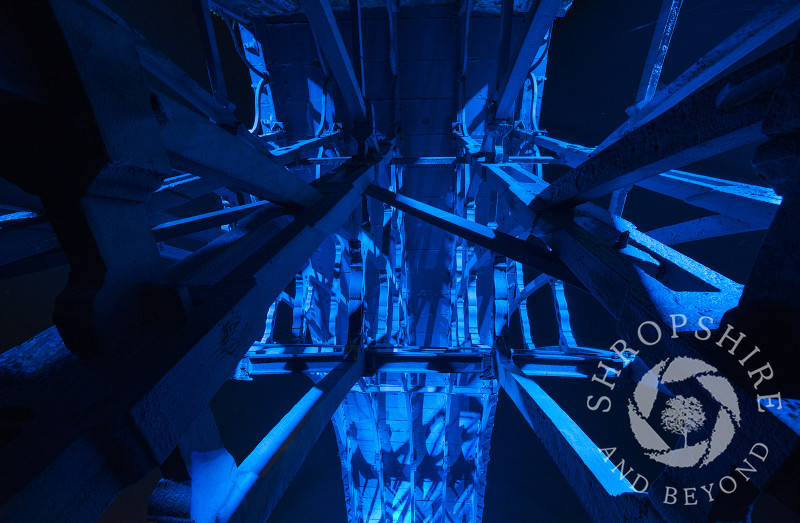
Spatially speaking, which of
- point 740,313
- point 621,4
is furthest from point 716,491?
point 621,4

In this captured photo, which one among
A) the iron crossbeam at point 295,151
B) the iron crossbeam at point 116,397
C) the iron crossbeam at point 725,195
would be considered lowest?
the iron crossbeam at point 116,397

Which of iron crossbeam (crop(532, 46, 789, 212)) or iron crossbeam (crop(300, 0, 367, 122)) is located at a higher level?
iron crossbeam (crop(300, 0, 367, 122))

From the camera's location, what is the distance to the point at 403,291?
709 cm

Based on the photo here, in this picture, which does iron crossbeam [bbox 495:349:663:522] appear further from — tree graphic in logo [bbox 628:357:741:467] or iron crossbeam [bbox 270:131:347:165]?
iron crossbeam [bbox 270:131:347:165]

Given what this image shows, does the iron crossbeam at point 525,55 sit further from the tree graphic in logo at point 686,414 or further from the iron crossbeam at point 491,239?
the tree graphic in logo at point 686,414

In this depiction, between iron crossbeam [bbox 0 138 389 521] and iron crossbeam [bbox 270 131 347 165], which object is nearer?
iron crossbeam [bbox 0 138 389 521]

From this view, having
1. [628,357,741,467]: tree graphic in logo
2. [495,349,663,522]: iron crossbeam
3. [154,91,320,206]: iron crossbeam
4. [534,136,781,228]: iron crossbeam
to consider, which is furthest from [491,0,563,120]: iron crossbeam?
[495,349,663,522]: iron crossbeam

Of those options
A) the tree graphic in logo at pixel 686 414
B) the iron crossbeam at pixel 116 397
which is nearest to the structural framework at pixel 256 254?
the iron crossbeam at pixel 116 397

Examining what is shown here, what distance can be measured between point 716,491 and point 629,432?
1047 cm

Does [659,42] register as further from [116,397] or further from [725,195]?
[116,397]

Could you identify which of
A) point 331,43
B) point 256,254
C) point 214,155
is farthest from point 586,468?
point 331,43

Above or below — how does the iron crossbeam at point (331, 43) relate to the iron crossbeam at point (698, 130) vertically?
above

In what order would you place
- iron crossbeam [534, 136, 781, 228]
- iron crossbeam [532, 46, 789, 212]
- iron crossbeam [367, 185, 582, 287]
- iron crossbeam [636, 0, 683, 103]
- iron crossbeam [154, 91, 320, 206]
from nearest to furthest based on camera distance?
1. iron crossbeam [532, 46, 789, 212]
2. iron crossbeam [154, 91, 320, 206]
3. iron crossbeam [534, 136, 781, 228]
4. iron crossbeam [367, 185, 582, 287]
5. iron crossbeam [636, 0, 683, 103]

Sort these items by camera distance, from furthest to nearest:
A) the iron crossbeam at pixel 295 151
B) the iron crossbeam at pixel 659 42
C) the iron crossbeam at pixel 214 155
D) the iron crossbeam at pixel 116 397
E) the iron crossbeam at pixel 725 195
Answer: the iron crossbeam at pixel 295 151, the iron crossbeam at pixel 659 42, the iron crossbeam at pixel 725 195, the iron crossbeam at pixel 214 155, the iron crossbeam at pixel 116 397
